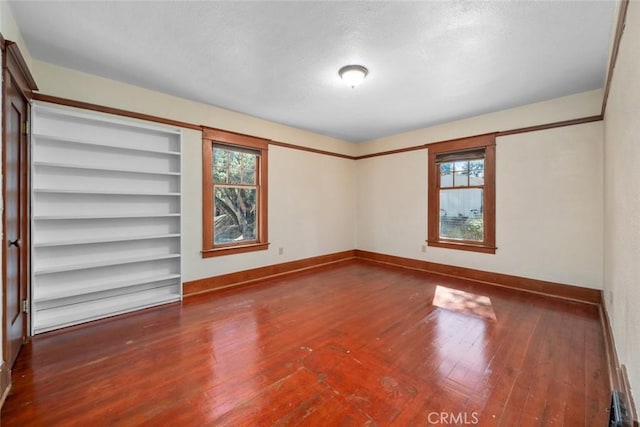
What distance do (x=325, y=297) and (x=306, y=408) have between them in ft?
6.42

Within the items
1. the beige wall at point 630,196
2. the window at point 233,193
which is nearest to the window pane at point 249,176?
the window at point 233,193

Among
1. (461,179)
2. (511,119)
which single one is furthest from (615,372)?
(511,119)

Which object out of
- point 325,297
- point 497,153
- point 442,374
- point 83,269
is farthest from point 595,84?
point 83,269

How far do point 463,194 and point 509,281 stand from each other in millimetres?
1477

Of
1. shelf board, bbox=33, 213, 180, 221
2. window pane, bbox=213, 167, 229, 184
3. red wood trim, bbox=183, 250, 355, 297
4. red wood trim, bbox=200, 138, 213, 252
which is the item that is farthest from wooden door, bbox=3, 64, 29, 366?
window pane, bbox=213, 167, 229, 184

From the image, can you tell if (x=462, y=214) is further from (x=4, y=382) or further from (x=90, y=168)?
(x=4, y=382)

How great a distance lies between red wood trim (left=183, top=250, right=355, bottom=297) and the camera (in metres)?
3.70

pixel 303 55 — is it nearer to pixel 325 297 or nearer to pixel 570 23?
pixel 570 23

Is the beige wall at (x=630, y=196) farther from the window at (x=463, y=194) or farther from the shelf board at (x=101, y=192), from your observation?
the shelf board at (x=101, y=192)

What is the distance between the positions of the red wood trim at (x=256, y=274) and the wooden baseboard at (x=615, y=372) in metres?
3.89

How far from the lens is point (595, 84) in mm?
3146

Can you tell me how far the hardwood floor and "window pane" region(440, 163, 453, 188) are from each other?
81.7 inches

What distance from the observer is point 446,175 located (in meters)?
4.69

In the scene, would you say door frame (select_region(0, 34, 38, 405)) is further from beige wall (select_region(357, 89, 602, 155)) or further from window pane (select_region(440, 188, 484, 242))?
window pane (select_region(440, 188, 484, 242))
